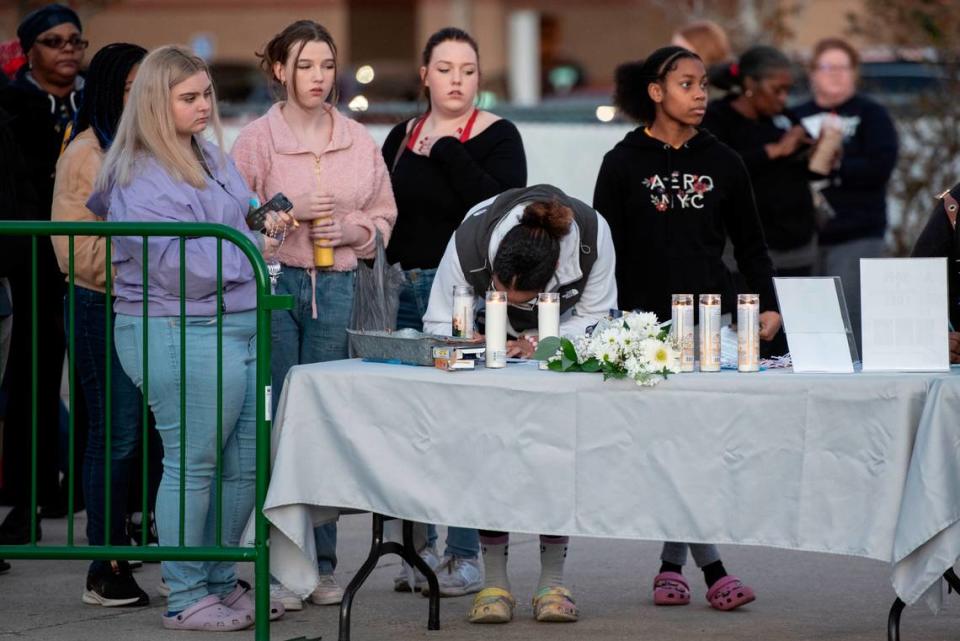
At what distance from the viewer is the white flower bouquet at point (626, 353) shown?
198 inches

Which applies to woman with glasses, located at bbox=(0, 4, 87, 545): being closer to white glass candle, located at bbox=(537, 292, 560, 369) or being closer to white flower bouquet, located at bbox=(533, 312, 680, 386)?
white glass candle, located at bbox=(537, 292, 560, 369)

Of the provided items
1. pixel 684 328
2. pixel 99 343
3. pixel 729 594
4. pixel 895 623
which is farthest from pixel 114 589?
pixel 895 623

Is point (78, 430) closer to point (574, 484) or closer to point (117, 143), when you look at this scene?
point (117, 143)

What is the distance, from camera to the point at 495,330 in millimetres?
5324

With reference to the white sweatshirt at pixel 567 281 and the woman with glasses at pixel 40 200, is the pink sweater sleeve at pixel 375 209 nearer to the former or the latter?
the white sweatshirt at pixel 567 281

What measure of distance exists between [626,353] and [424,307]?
151cm

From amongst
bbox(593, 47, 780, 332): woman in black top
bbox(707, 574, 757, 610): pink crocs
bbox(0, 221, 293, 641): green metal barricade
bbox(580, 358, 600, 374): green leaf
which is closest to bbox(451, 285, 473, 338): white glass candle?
bbox(580, 358, 600, 374): green leaf

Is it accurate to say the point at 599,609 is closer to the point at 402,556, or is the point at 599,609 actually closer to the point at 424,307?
the point at 402,556

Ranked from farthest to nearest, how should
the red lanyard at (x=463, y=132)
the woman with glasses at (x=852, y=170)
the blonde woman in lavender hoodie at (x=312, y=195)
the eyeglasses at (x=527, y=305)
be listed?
1. the woman with glasses at (x=852, y=170)
2. the red lanyard at (x=463, y=132)
3. the blonde woman in lavender hoodie at (x=312, y=195)
4. the eyeglasses at (x=527, y=305)

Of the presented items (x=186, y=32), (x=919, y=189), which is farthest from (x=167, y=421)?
(x=186, y=32)

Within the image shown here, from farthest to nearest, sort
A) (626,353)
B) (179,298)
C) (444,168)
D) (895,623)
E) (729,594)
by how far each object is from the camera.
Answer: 1. (444,168)
2. (729,594)
3. (179,298)
4. (895,623)
5. (626,353)

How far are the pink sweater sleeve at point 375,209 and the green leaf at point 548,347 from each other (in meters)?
1.09

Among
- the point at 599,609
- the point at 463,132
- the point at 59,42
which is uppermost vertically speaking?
the point at 59,42

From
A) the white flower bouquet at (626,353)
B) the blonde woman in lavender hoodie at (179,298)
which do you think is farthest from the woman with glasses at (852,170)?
the blonde woman in lavender hoodie at (179,298)
